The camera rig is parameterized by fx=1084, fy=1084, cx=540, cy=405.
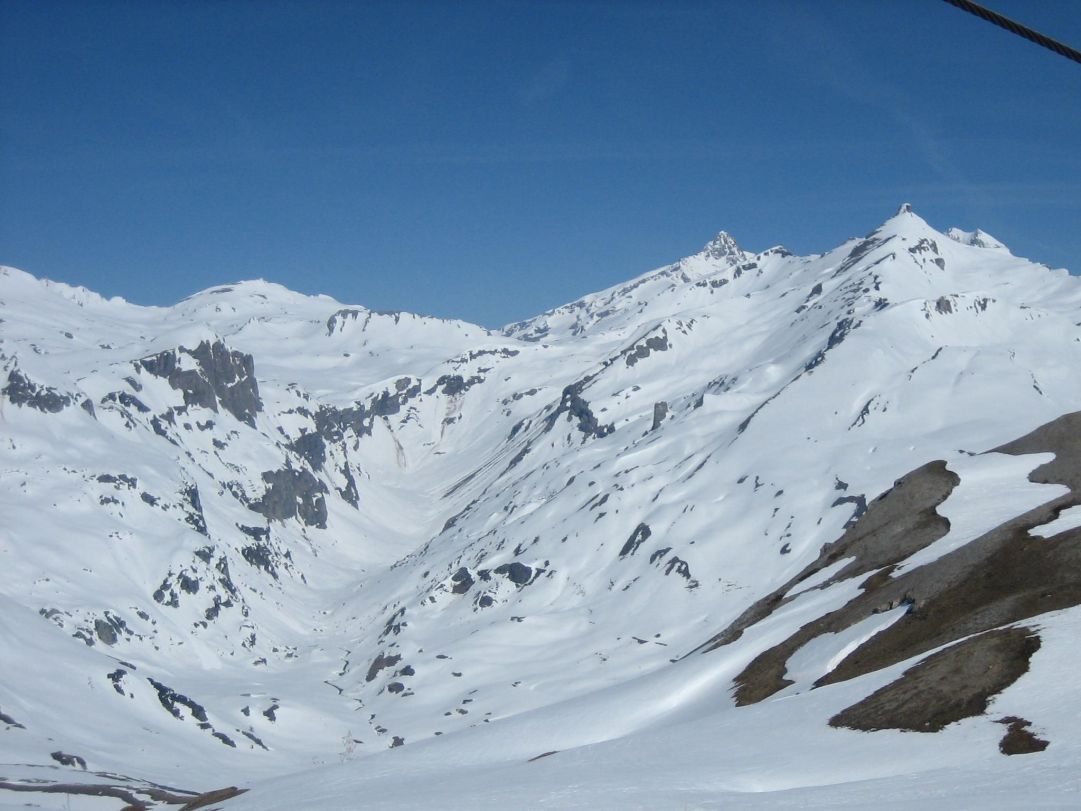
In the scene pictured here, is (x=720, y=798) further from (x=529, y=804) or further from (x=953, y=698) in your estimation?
(x=953, y=698)

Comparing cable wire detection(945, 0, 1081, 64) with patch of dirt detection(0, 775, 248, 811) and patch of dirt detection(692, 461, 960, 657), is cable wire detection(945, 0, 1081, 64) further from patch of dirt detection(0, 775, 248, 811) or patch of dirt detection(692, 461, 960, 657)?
patch of dirt detection(0, 775, 248, 811)

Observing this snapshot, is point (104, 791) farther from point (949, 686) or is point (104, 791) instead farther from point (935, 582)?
point (949, 686)

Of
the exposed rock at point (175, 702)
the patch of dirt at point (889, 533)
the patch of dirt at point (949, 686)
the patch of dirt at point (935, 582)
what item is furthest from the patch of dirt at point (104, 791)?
the exposed rock at point (175, 702)

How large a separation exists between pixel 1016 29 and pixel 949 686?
2982 centimetres

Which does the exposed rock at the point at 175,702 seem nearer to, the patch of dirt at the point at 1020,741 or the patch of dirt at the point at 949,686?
the patch of dirt at the point at 949,686

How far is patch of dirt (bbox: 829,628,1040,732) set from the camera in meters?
39.8

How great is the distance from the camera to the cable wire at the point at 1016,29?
1783 centimetres

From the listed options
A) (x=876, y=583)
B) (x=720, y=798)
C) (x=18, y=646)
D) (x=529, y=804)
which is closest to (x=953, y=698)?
(x=720, y=798)

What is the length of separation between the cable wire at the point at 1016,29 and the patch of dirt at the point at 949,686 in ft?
90.4

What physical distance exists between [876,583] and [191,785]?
110473 millimetres

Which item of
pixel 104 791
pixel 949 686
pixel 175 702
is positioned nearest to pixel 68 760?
pixel 104 791

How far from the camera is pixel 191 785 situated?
473 feet

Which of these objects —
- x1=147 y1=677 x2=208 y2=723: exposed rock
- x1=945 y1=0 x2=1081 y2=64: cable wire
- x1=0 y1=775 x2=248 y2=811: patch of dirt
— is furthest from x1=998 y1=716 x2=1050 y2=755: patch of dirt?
x1=147 y1=677 x2=208 y2=723: exposed rock

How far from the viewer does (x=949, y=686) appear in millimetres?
41406
